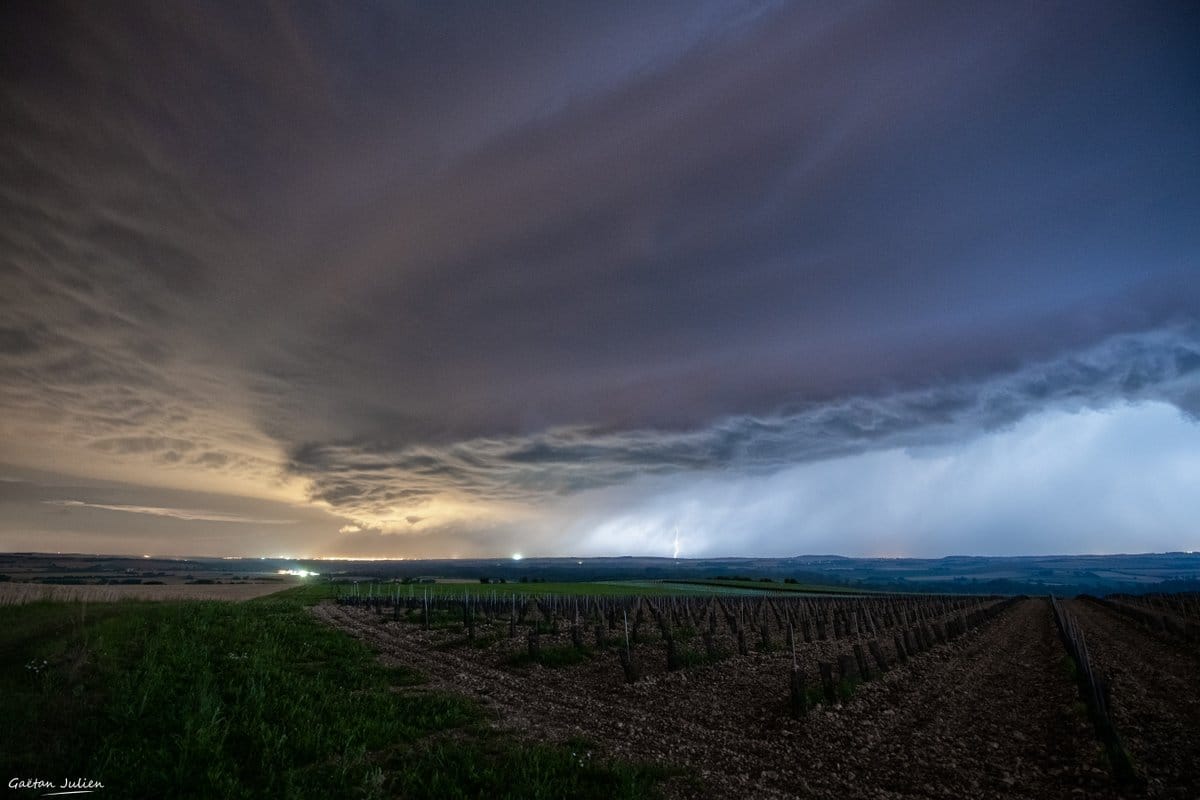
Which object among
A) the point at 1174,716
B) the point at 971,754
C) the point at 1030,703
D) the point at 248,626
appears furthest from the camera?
the point at 248,626

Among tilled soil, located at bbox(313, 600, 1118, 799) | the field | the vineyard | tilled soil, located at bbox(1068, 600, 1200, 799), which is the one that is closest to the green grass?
the field

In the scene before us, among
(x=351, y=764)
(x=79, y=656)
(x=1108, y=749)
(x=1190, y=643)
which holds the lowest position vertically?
(x=1190, y=643)

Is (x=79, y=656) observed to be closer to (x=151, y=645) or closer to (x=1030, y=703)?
(x=151, y=645)

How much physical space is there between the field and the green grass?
0.23 ft

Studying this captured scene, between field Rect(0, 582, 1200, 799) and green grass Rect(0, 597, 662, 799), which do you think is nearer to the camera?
green grass Rect(0, 597, 662, 799)

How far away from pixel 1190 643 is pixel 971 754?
4112 centimetres

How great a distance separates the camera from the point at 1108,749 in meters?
15.5

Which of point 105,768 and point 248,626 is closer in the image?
point 105,768

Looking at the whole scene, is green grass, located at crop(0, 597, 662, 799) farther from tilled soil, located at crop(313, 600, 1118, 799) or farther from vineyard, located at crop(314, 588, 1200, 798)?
vineyard, located at crop(314, 588, 1200, 798)

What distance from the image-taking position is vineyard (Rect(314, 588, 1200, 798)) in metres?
14.8

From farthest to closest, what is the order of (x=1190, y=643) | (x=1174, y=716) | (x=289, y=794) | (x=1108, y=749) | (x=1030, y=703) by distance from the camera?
(x=1190, y=643), (x=1030, y=703), (x=1174, y=716), (x=1108, y=749), (x=289, y=794)

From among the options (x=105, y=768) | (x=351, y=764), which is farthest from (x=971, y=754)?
(x=105, y=768)

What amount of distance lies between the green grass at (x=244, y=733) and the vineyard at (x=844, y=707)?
2.52m

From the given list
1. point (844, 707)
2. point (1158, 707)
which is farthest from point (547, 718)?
point (1158, 707)
